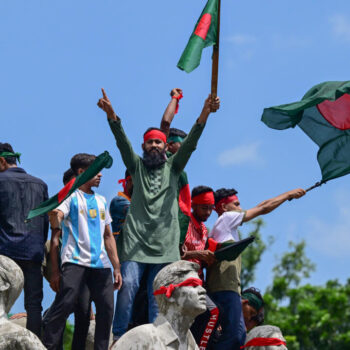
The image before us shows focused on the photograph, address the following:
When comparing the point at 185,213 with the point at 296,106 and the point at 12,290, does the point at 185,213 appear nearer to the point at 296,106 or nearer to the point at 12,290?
the point at 296,106

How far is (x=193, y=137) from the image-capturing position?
10.4m

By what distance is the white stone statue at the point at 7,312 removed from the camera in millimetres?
7453

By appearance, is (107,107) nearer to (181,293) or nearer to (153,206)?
(153,206)

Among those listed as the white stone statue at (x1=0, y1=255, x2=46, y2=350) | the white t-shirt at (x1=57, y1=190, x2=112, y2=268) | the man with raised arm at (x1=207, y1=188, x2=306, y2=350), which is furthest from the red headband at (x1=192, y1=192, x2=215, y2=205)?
the white stone statue at (x1=0, y1=255, x2=46, y2=350)

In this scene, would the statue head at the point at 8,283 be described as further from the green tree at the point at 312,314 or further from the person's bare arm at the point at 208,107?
the green tree at the point at 312,314

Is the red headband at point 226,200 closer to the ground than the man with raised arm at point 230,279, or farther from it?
farther from it

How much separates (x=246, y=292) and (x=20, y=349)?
5.11m

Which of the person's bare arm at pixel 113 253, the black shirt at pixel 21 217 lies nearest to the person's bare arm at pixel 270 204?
the person's bare arm at pixel 113 253

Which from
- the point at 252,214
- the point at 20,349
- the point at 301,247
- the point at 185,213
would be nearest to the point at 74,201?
the point at 185,213

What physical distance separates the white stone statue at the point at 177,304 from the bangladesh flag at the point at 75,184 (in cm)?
188

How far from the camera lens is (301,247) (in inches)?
1519

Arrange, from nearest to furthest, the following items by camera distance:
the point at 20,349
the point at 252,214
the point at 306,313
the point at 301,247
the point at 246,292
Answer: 1. the point at 20,349
2. the point at 252,214
3. the point at 246,292
4. the point at 306,313
5. the point at 301,247

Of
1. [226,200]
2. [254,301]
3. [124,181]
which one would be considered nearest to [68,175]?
[124,181]

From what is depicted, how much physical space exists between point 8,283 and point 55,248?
2144 mm
